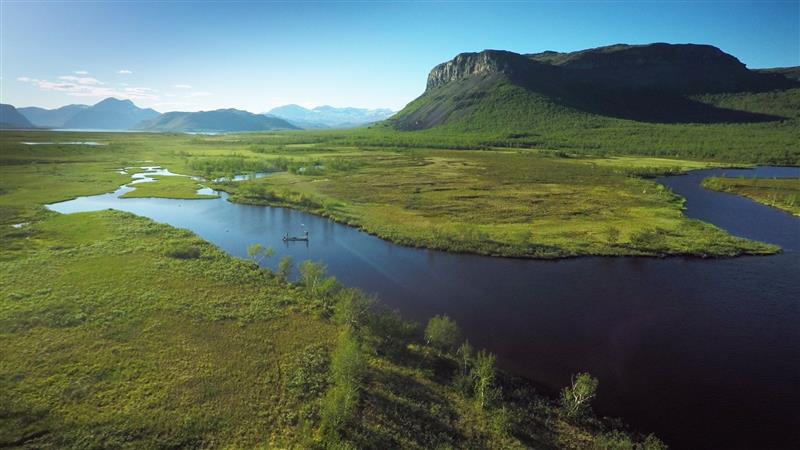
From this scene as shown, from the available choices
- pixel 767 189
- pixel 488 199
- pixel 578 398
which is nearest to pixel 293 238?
pixel 578 398

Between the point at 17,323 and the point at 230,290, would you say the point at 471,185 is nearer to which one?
the point at 230,290

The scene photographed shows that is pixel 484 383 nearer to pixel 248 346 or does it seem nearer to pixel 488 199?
pixel 248 346

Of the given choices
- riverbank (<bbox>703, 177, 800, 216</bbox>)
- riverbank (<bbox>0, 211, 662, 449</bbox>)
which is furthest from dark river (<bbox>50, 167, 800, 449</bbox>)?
riverbank (<bbox>703, 177, 800, 216</bbox>)

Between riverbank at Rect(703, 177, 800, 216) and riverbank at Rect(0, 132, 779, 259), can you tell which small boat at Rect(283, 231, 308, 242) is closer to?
riverbank at Rect(0, 132, 779, 259)

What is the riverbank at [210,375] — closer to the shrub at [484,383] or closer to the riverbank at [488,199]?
the shrub at [484,383]

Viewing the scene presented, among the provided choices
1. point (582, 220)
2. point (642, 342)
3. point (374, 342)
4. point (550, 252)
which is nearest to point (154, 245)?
point (374, 342)

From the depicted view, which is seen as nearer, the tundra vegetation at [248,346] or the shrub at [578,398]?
the tundra vegetation at [248,346]

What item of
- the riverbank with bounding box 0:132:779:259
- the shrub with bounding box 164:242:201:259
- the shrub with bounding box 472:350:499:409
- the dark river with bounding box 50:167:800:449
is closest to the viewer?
the shrub with bounding box 472:350:499:409

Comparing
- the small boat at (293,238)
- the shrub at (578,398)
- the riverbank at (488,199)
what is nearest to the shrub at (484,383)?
the shrub at (578,398)
